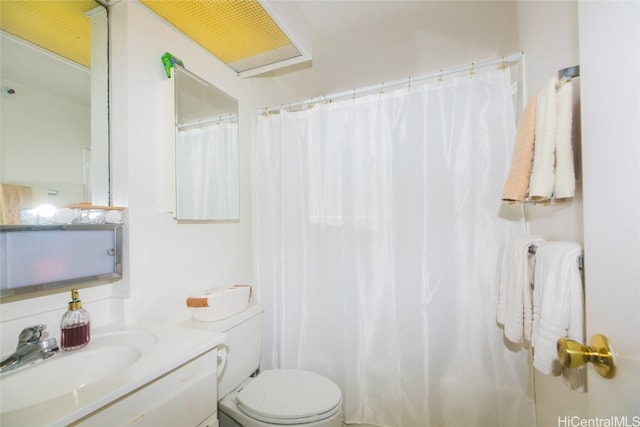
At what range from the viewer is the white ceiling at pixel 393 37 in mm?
1429

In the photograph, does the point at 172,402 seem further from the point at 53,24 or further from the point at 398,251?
the point at 53,24

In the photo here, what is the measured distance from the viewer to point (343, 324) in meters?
1.51

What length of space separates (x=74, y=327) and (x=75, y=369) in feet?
0.40

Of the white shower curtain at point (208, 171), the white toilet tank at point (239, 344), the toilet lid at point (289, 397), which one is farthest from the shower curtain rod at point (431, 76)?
the toilet lid at point (289, 397)

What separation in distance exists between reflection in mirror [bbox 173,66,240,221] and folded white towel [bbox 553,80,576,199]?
1407mm

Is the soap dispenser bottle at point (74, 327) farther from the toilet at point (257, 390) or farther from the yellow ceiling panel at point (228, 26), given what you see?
the yellow ceiling panel at point (228, 26)

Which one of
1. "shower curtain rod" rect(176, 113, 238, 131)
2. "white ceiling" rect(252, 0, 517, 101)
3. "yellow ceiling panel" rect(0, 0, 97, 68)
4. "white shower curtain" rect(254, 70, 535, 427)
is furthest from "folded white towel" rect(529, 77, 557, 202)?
"yellow ceiling panel" rect(0, 0, 97, 68)

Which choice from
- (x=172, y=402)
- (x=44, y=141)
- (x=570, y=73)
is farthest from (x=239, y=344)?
(x=570, y=73)

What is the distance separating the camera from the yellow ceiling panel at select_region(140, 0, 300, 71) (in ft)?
3.86

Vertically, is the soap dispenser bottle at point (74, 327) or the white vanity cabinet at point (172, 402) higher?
the soap dispenser bottle at point (74, 327)

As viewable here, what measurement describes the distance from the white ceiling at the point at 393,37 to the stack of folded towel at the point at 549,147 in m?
0.88

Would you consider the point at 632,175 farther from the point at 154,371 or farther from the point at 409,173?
the point at 154,371

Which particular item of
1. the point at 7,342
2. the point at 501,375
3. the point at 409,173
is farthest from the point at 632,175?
the point at 7,342

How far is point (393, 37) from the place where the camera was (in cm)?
163
